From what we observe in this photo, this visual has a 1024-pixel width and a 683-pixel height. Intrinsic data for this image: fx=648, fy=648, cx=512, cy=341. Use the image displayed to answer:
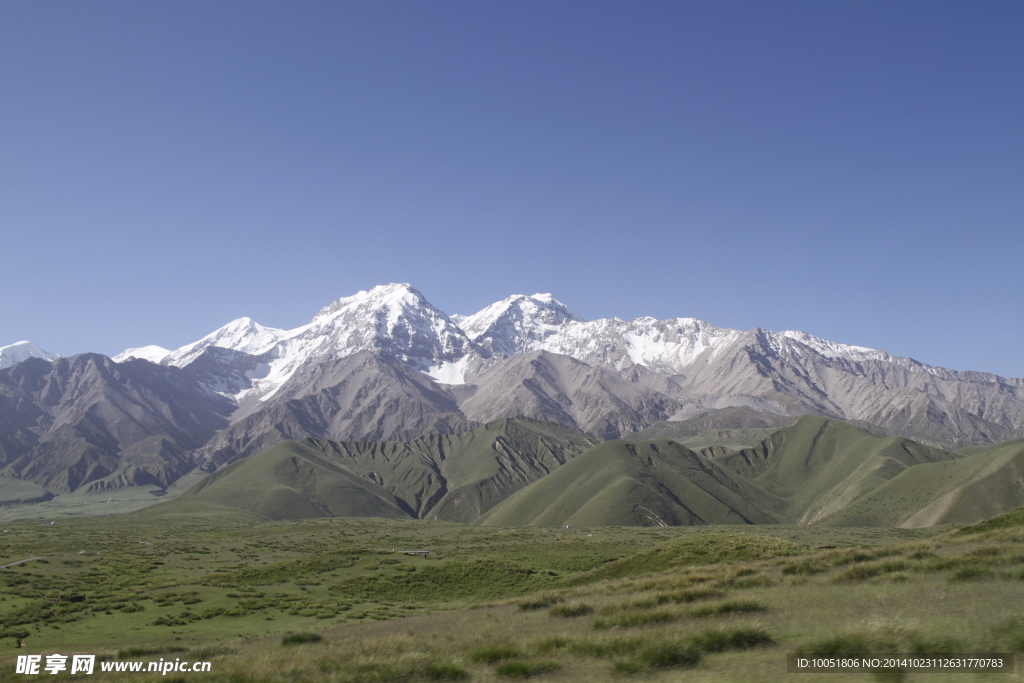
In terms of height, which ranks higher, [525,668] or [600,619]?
[525,668]

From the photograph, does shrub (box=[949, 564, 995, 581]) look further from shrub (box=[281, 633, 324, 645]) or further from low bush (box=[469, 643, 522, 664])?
shrub (box=[281, 633, 324, 645])

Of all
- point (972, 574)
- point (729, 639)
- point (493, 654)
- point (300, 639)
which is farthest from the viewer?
point (300, 639)

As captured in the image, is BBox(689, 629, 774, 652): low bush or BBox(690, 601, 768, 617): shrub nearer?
BBox(689, 629, 774, 652): low bush

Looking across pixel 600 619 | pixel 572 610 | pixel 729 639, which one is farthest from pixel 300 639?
pixel 729 639

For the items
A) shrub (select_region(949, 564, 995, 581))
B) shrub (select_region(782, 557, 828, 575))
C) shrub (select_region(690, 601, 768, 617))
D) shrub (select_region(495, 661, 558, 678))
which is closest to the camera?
shrub (select_region(495, 661, 558, 678))

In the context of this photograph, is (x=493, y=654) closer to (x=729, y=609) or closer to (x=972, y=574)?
(x=729, y=609)

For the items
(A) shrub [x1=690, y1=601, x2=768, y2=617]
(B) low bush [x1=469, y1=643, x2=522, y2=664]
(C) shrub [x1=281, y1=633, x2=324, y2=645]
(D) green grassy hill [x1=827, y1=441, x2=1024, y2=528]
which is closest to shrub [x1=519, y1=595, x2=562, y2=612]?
(C) shrub [x1=281, y1=633, x2=324, y2=645]

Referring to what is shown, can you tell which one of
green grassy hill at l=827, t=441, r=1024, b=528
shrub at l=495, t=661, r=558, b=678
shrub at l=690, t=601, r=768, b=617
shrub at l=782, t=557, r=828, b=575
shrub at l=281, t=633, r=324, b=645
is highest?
shrub at l=495, t=661, r=558, b=678

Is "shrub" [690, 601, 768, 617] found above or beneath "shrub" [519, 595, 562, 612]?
above

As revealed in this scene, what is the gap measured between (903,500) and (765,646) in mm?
203306

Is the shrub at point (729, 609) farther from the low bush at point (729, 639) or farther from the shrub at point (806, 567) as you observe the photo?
Answer: the shrub at point (806, 567)

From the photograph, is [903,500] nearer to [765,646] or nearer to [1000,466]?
[1000,466]

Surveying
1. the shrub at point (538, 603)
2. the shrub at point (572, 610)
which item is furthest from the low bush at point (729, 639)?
the shrub at point (538, 603)

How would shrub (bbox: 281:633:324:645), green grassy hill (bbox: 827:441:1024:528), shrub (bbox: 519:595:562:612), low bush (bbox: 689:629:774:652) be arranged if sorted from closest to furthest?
low bush (bbox: 689:629:774:652) → shrub (bbox: 281:633:324:645) → shrub (bbox: 519:595:562:612) → green grassy hill (bbox: 827:441:1024:528)
